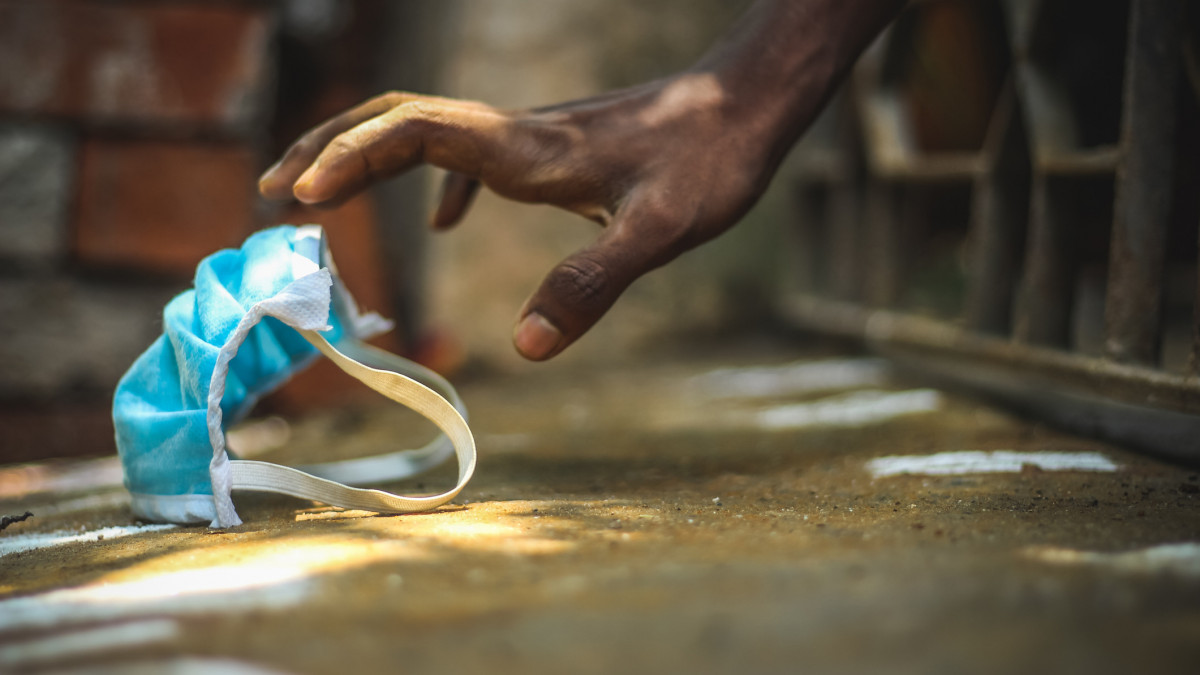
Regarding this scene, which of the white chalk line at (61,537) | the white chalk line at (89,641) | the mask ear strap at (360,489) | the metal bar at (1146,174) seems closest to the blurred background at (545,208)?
the metal bar at (1146,174)

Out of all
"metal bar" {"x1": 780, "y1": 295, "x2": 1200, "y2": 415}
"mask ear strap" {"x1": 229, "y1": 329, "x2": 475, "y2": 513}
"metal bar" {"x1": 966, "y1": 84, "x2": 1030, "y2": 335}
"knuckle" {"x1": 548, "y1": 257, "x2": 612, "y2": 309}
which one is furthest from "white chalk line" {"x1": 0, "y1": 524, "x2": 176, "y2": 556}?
"metal bar" {"x1": 966, "y1": 84, "x2": 1030, "y2": 335}

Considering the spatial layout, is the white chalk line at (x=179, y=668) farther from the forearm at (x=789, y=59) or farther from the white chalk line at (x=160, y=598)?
the forearm at (x=789, y=59)

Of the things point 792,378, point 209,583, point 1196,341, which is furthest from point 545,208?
point 209,583

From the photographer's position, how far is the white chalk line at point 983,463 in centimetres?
112

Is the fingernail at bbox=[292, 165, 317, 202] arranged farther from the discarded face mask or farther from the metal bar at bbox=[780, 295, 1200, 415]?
the metal bar at bbox=[780, 295, 1200, 415]

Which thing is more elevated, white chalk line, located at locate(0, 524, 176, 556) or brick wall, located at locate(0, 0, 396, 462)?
brick wall, located at locate(0, 0, 396, 462)

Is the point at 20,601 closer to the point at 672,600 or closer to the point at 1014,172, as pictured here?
the point at 672,600

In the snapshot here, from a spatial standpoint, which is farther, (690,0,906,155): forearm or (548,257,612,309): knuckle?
(690,0,906,155): forearm

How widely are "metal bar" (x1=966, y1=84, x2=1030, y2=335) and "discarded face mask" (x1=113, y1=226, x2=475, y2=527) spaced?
3.31 ft

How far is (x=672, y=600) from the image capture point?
64 centimetres

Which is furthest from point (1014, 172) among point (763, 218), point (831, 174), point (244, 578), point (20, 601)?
point (20, 601)

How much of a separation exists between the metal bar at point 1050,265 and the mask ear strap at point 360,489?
910mm

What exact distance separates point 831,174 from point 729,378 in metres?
0.59

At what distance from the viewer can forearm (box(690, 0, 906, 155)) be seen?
46.9 inches
